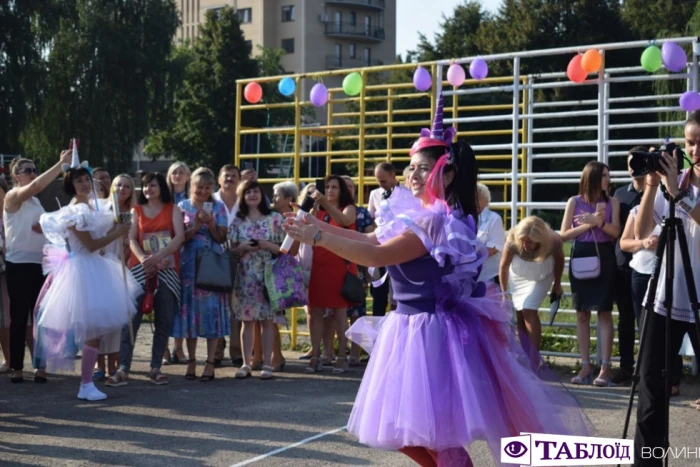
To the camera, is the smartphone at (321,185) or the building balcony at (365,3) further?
the building balcony at (365,3)

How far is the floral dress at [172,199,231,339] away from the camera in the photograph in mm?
8961

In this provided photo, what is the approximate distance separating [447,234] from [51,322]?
15.7 feet

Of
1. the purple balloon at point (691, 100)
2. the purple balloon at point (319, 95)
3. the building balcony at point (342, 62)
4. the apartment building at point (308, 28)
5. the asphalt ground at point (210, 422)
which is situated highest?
the apartment building at point (308, 28)

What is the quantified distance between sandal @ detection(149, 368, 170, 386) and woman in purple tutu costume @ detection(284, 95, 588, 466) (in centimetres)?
459

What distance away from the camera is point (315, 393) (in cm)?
837

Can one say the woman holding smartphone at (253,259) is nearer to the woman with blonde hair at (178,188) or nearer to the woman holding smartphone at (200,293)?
the woman holding smartphone at (200,293)

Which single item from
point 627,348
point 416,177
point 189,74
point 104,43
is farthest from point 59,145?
point 416,177

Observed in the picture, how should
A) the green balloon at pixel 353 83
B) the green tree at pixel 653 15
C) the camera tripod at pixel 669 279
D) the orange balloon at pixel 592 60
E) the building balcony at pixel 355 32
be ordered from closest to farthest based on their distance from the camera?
the camera tripod at pixel 669 279
the orange balloon at pixel 592 60
the green balloon at pixel 353 83
the green tree at pixel 653 15
the building balcony at pixel 355 32

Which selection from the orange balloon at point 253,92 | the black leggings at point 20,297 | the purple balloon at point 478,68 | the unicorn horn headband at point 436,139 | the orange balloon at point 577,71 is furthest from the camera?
the orange balloon at point 253,92

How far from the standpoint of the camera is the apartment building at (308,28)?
73500mm

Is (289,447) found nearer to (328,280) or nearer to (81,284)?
(81,284)

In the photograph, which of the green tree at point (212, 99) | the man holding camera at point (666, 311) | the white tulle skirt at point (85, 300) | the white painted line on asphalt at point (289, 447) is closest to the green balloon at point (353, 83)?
the white tulle skirt at point (85, 300)

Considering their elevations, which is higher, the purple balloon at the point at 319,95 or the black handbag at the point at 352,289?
the purple balloon at the point at 319,95

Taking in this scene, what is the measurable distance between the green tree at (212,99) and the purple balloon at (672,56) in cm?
4457
